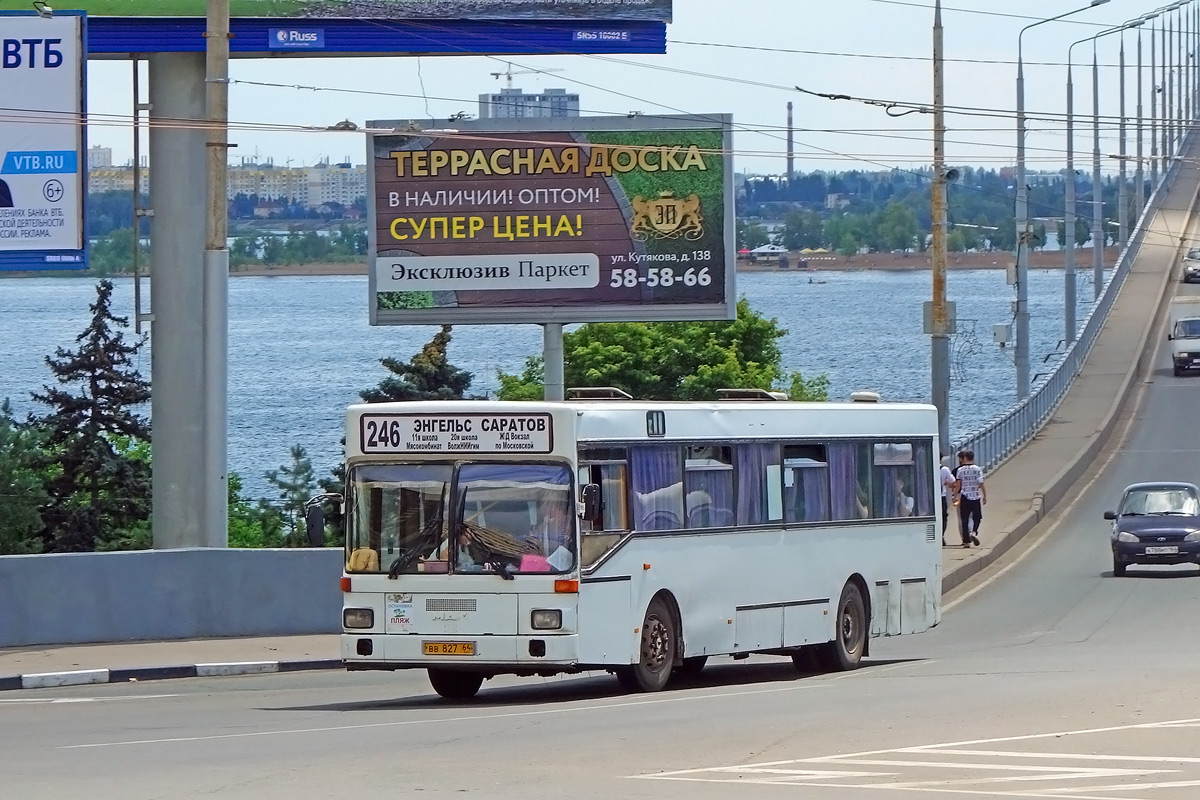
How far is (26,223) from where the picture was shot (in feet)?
79.4

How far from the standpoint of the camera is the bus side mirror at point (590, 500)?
15.4 metres

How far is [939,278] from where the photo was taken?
107 ft

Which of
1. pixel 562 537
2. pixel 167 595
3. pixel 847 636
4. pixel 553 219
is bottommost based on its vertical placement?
pixel 847 636

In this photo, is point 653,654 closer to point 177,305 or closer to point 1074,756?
point 1074,756

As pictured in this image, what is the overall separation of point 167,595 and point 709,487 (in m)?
6.79

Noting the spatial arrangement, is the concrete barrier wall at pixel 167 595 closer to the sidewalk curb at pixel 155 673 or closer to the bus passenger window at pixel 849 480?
the sidewalk curb at pixel 155 673

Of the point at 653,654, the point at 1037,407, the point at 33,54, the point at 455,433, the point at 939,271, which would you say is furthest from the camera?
the point at 1037,407

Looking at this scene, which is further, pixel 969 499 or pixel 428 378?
pixel 428 378

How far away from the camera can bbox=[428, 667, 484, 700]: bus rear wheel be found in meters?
16.4

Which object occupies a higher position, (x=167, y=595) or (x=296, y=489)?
(x=167, y=595)

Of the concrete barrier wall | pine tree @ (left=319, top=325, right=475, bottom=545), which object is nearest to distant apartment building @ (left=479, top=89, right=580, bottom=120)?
pine tree @ (left=319, top=325, right=475, bottom=545)

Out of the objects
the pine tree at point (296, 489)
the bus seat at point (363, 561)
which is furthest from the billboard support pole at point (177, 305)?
the pine tree at point (296, 489)

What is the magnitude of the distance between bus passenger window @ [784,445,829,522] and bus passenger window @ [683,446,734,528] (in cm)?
104

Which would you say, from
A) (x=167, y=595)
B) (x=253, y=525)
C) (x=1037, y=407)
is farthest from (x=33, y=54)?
(x=1037, y=407)
